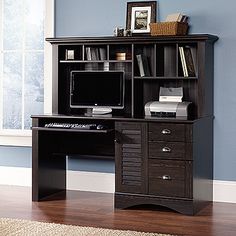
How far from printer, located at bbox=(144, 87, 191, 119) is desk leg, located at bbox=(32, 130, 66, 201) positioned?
0.99 metres

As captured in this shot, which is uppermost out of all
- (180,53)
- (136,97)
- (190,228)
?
(180,53)

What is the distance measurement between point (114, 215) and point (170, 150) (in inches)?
27.4

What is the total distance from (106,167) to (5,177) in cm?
112

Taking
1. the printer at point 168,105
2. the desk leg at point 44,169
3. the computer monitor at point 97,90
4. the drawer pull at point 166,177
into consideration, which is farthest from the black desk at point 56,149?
the drawer pull at point 166,177

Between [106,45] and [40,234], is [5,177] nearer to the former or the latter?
[106,45]

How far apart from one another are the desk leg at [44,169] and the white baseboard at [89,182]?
0.15m

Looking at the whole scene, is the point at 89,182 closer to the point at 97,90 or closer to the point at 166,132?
the point at 97,90

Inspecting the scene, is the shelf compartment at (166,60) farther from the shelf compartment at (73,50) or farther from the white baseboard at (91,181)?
the white baseboard at (91,181)

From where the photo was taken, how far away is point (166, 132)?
15.7ft

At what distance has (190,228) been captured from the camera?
14.0 feet

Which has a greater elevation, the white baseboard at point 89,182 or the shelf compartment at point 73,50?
the shelf compartment at point 73,50

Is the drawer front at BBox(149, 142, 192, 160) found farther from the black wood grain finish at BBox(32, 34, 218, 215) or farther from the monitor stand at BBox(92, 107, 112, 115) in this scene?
the monitor stand at BBox(92, 107, 112, 115)

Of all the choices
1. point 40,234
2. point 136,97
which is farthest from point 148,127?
point 40,234

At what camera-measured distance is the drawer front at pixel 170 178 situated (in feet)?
15.5
